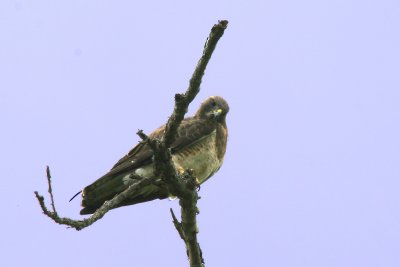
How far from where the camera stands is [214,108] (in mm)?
9086

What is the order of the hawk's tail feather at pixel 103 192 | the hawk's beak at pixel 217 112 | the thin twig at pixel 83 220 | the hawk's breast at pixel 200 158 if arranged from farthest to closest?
the hawk's beak at pixel 217 112, the hawk's breast at pixel 200 158, the hawk's tail feather at pixel 103 192, the thin twig at pixel 83 220

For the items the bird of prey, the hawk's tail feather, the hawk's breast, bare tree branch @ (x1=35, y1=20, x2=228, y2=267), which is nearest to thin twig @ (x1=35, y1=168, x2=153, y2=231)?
bare tree branch @ (x1=35, y1=20, x2=228, y2=267)

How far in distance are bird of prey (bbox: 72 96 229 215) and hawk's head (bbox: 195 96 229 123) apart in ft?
1.27

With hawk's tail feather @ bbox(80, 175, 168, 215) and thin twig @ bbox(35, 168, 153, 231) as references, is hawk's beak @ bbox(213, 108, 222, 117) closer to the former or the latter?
hawk's tail feather @ bbox(80, 175, 168, 215)

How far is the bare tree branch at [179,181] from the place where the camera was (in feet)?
13.5

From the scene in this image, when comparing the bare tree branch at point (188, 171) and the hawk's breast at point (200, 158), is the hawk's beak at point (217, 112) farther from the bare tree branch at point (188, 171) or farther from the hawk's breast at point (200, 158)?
the bare tree branch at point (188, 171)

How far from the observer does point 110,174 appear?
727cm

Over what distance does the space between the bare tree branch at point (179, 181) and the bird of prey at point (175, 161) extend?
3.76ft

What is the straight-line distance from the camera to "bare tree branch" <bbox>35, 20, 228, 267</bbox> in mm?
4117

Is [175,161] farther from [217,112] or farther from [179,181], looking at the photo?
[179,181]

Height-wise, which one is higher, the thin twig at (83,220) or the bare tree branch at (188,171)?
the bare tree branch at (188,171)

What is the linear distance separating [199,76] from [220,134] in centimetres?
401

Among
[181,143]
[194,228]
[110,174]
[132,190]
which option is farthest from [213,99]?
[132,190]

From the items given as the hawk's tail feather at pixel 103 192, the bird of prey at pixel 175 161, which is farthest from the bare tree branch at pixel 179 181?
the hawk's tail feather at pixel 103 192
